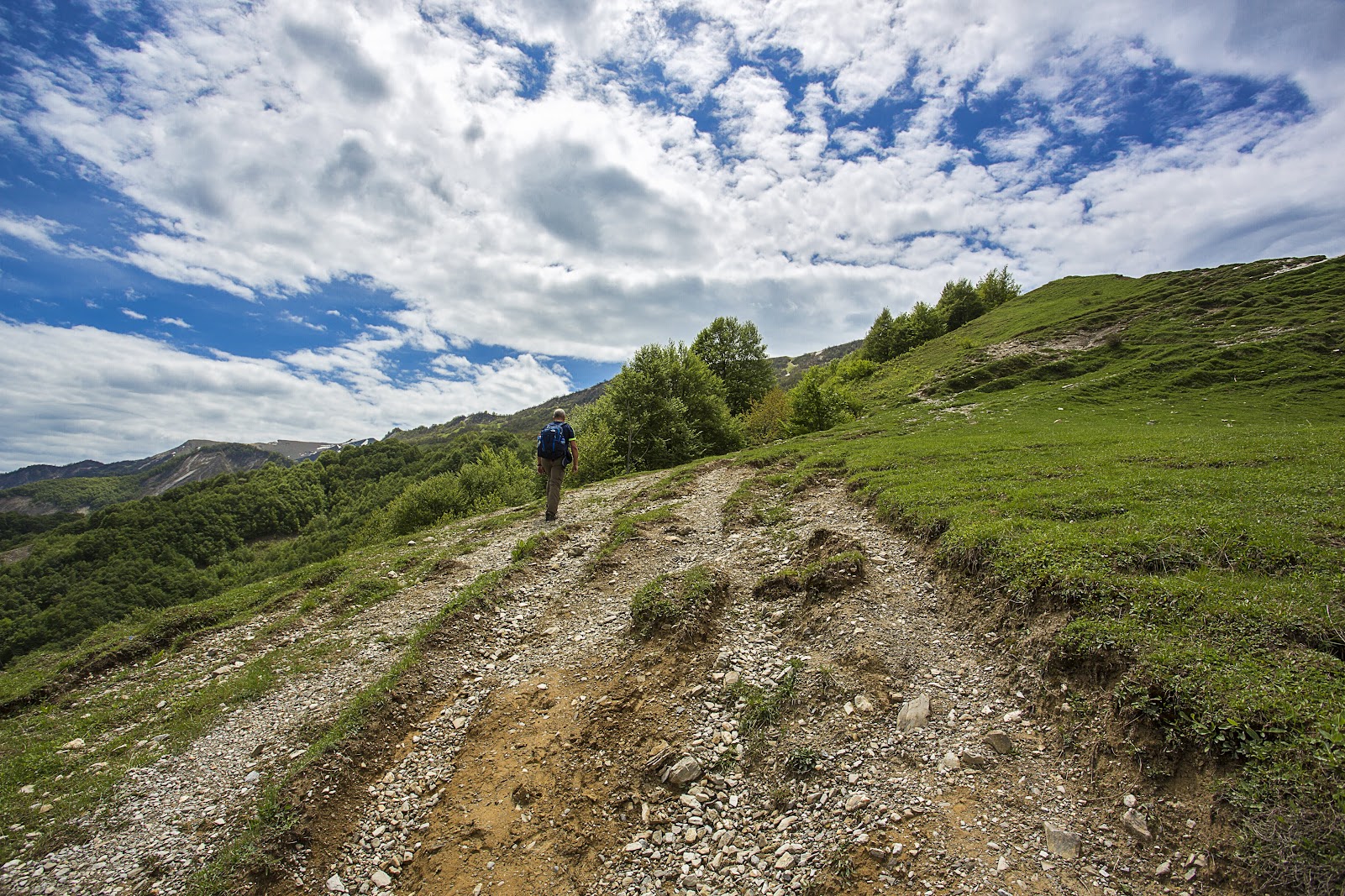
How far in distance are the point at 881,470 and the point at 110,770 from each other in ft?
77.5

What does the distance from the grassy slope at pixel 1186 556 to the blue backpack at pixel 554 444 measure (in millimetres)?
11019

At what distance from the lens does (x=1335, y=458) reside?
51.5ft

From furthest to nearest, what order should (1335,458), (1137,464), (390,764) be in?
1. (1137,464)
2. (1335,458)
3. (390,764)

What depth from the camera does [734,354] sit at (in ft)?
224

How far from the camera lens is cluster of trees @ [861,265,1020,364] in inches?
3888

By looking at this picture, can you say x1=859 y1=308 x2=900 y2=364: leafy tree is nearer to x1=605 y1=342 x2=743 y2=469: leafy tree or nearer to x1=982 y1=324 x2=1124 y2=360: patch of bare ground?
x1=982 y1=324 x2=1124 y2=360: patch of bare ground

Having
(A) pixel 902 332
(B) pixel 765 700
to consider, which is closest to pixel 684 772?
(B) pixel 765 700

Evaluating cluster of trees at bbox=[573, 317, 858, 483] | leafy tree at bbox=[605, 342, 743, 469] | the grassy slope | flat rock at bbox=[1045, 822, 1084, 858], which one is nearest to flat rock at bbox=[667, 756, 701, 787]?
flat rock at bbox=[1045, 822, 1084, 858]

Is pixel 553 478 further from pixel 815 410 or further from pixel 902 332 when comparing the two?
pixel 902 332

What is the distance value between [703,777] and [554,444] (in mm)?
15040

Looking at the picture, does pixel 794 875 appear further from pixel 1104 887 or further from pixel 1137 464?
pixel 1137 464

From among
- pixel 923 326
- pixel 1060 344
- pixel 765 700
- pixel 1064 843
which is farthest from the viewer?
pixel 923 326

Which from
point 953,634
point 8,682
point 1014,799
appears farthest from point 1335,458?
point 8,682

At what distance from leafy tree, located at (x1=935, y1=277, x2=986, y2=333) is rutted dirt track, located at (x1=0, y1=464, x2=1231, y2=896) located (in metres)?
108
